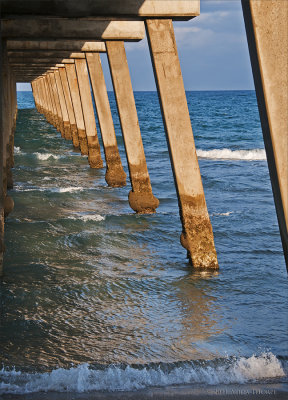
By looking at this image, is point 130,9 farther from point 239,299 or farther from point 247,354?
point 247,354

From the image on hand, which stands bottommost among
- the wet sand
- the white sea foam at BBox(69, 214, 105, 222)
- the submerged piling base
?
the wet sand

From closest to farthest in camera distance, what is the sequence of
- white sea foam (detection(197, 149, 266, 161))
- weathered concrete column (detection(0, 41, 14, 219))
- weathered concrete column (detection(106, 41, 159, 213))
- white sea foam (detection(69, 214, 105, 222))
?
weathered concrete column (detection(0, 41, 14, 219)), white sea foam (detection(69, 214, 105, 222)), weathered concrete column (detection(106, 41, 159, 213)), white sea foam (detection(197, 149, 266, 161))

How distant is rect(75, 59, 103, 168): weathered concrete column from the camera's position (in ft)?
55.3

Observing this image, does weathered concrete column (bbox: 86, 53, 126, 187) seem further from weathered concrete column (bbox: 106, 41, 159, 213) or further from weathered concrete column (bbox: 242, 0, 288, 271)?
weathered concrete column (bbox: 242, 0, 288, 271)

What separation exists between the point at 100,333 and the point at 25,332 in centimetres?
59

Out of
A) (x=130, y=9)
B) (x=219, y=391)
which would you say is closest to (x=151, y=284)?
(x=219, y=391)

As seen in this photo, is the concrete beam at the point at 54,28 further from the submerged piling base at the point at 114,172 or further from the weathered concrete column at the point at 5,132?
the submerged piling base at the point at 114,172

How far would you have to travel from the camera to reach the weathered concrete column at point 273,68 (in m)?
3.10

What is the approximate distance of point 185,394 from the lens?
3.63 m

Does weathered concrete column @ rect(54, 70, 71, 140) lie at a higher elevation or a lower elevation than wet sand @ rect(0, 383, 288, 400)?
higher

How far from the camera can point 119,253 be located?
779 cm

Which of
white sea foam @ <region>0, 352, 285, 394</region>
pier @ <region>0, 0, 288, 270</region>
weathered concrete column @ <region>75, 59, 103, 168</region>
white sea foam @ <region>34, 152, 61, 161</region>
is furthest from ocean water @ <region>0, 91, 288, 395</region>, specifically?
white sea foam @ <region>34, 152, 61, 161</region>

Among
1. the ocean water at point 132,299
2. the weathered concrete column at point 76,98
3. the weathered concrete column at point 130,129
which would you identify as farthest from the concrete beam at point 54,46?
the weathered concrete column at point 76,98

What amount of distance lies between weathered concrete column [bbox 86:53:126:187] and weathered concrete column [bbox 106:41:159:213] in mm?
3016
